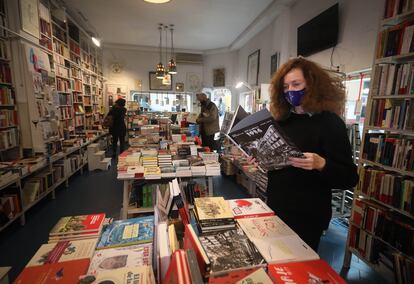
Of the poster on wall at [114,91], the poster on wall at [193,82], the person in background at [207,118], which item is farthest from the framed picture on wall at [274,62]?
the poster on wall at [114,91]

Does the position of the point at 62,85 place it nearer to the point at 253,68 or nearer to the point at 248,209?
the point at 253,68

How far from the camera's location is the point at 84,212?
321 centimetres

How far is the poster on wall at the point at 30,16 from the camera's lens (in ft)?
10.3

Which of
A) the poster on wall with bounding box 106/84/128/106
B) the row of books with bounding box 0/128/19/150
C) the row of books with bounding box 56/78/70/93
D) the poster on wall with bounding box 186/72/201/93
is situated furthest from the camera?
the poster on wall with bounding box 186/72/201/93

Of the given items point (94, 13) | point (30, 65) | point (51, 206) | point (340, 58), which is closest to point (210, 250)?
point (340, 58)

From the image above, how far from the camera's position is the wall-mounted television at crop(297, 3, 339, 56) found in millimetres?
3129

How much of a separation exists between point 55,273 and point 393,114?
8.17 ft

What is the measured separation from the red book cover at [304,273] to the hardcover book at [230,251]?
0.19ft

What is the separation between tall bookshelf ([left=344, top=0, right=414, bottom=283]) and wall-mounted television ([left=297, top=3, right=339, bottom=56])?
4.59 feet

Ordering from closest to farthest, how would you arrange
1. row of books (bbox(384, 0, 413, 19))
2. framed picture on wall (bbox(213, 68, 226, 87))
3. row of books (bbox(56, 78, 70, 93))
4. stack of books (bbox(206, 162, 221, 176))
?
row of books (bbox(384, 0, 413, 19)), stack of books (bbox(206, 162, 221, 176)), row of books (bbox(56, 78, 70, 93)), framed picture on wall (bbox(213, 68, 226, 87))

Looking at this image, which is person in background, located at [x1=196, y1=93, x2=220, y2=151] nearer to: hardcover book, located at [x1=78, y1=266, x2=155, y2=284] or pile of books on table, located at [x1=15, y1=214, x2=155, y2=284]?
pile of books on table, located at [x1=15, y1=214, x2=155, y2=284]

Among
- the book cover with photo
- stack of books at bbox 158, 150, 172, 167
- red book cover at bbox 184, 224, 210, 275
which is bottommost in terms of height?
stack of books at bbox 158, 150, 172, 167

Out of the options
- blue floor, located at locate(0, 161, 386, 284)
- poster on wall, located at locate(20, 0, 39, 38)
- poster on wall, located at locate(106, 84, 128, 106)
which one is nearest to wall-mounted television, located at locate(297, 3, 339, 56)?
blue floor, located at locate(0, 161, 386, 284)

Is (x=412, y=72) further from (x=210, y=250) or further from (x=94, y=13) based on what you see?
(x=94, y=13)
